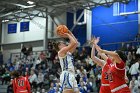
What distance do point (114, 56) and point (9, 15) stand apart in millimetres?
24138

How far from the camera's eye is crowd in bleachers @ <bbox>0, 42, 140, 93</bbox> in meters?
19.1

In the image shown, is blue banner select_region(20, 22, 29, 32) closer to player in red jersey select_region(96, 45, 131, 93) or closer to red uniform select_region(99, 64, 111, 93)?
red uniform select_region(99, 64, 111, 93)

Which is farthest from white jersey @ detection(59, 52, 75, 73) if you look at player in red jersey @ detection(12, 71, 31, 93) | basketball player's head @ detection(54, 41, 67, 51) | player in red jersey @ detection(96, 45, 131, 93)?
player in red jersey @ detection(12, 71, 31, 93)

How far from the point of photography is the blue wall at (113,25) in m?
25.9

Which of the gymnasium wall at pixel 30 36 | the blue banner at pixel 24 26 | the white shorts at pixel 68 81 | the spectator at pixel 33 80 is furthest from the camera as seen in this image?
the blue banner at pixel 24 26

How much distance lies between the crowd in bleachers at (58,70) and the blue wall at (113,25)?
2.03 metres

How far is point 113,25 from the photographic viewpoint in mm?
27156


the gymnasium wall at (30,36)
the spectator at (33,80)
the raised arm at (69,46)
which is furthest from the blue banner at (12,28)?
the raised arm at (69,46)

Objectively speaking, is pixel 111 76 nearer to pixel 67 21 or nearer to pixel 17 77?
pixel 17 77

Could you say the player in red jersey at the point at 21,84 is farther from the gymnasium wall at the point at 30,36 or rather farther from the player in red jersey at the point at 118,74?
the gymnasium wall at the point at 30,36

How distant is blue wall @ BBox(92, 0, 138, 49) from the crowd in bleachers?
6.65 feet

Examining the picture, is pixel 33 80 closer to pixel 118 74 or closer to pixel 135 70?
pixel 135 70

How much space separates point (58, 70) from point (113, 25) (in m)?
6.65

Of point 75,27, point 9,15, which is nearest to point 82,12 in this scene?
point 75,27
